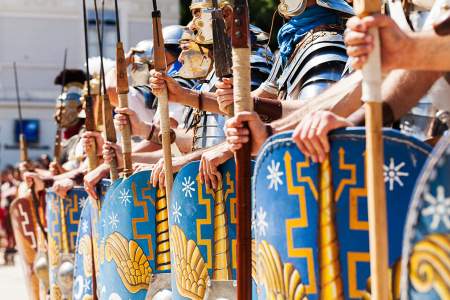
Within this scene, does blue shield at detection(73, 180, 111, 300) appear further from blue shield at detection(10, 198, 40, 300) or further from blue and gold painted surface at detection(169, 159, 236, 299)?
blue shield at detection(10, 198, 40, 300)

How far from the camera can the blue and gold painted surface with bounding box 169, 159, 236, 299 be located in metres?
5.46

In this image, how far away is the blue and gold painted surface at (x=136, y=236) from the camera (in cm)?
617

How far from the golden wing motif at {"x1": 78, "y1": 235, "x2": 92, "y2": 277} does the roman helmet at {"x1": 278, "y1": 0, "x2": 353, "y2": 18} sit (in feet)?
7.09

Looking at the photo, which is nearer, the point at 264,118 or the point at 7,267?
the point at 264,118

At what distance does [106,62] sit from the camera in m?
10.6

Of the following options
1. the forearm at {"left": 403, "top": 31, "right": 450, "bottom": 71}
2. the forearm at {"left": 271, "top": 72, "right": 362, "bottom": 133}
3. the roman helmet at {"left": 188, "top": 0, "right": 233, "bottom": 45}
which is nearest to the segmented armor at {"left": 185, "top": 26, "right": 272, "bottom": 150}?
the roman helmet at {"left": 188, "top": 0, "right": 233, "bottom": 45}

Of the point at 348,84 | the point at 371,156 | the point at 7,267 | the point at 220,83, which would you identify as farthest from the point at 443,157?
the point at 7,267

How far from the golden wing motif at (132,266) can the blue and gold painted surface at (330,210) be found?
2.30m

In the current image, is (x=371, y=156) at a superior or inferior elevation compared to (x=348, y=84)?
inferior

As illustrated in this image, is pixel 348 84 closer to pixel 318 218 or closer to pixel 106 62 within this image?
pixel 318 218

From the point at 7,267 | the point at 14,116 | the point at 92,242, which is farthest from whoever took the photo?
the point at 14,116

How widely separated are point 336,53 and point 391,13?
33.2 inches

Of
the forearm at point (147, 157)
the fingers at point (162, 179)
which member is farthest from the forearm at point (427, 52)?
the forearm at point (147, 157)

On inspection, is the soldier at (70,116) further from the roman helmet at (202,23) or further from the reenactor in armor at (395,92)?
the reenactor in armor at (395,92)
